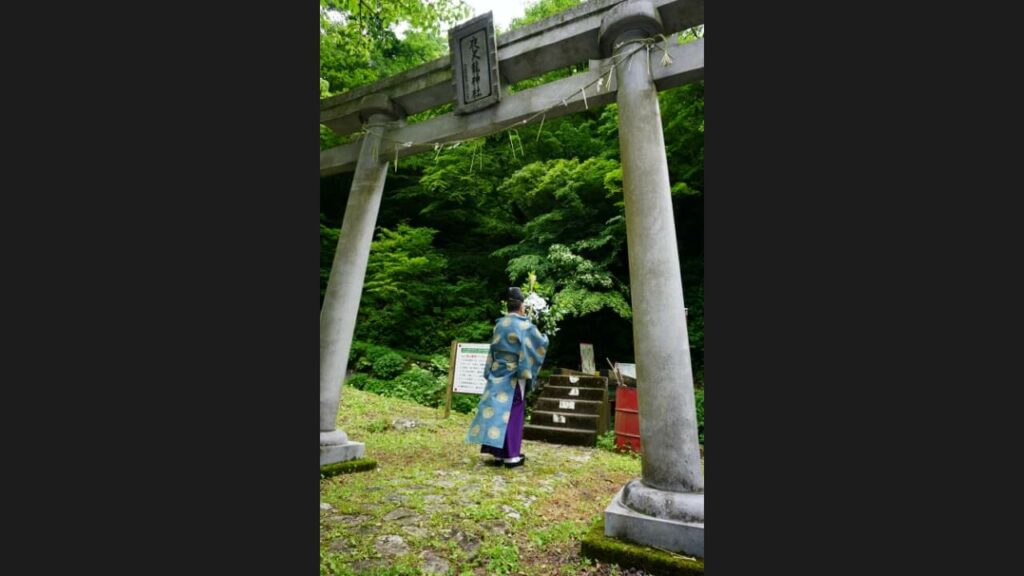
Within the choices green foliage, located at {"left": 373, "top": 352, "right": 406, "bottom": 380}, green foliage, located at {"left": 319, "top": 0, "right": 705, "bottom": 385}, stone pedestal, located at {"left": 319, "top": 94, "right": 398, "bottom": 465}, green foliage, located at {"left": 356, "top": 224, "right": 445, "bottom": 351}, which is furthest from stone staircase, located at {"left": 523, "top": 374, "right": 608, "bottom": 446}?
green foliage, located at {"left": 356, "top": 224, "right": 445, "bottom": 351}

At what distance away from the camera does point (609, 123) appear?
1269 centimetres

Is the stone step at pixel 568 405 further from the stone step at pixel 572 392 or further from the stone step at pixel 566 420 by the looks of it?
the stone step at pixel 572 392

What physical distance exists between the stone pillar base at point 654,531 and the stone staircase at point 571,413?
172 inches

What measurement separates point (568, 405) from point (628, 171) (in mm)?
5377

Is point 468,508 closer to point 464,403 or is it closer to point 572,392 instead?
point 572,392

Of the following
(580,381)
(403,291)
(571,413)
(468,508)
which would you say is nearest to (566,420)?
(571,413)

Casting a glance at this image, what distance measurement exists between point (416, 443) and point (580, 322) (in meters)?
6.24

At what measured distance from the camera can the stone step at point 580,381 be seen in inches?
361

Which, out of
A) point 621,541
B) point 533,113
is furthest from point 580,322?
point 621,541

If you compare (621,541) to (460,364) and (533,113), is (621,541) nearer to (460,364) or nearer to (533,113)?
(533,113)

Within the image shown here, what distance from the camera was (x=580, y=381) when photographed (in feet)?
30.7

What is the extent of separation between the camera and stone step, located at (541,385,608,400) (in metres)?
8.89

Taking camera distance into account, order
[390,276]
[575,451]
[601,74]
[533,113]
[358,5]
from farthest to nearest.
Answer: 1. [390,276]
2. [575,451]
3. [358,5]
4. [533,113]
5. [601,74]

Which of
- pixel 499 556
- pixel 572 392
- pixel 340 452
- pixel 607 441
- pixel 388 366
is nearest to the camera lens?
pixel 499 556
